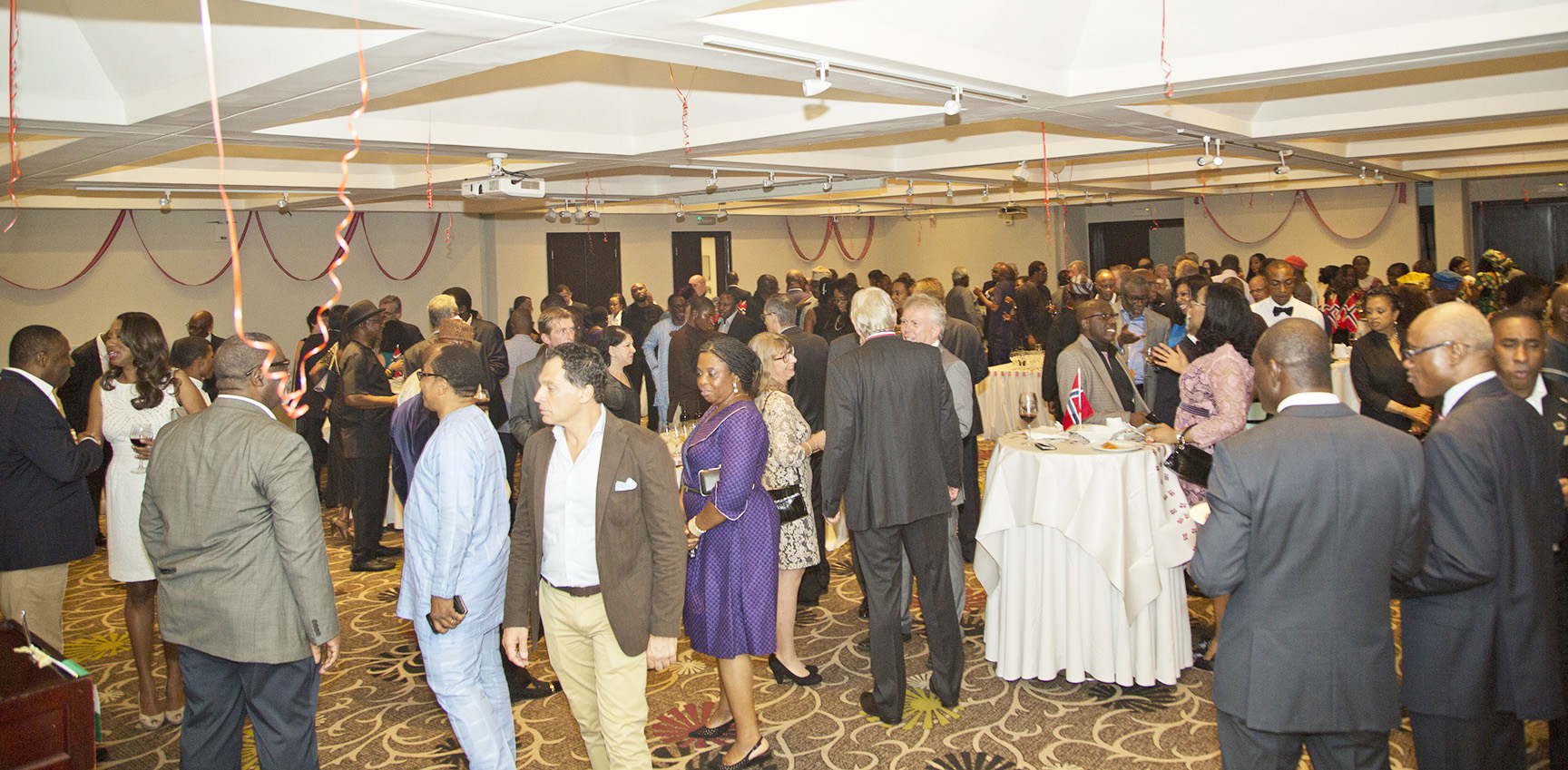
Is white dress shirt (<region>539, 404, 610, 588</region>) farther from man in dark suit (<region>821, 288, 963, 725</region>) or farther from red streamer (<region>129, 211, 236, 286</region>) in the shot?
red streamer (<region>129, 211, 236, 286</region>)

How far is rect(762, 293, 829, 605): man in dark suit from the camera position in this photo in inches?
211

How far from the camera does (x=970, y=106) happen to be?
17.5ft

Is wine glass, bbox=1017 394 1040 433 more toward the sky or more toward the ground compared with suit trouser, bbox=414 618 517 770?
more toward the sky

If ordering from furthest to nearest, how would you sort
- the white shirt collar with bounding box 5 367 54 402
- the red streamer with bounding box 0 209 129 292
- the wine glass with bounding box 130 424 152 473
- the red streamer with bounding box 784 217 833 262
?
the red streamer with bounding box 784 217 833 262
the red streamer with bounding box 0 209 129 292
the wine glass with bounding box 130 424 152 473
the white shirt collar with bounding box 5 367 54 402

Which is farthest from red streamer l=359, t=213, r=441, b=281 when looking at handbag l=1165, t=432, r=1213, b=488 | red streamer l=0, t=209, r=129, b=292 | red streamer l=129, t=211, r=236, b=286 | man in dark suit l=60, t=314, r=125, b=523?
handbag l=1165, t=432, r=1213, b=488

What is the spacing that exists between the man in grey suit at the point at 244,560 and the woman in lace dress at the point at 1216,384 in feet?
10.5

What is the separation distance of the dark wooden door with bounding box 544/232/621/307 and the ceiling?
16.7 ft

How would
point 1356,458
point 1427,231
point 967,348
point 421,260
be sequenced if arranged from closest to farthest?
point 1356,458 → point 967,348 → point 421,260 → point 1427,231

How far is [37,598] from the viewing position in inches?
155

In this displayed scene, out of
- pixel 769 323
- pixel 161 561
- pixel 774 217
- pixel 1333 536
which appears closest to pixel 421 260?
pixel 774 217

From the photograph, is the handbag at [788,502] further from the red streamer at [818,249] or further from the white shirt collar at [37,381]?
the red streamer at [818,249]

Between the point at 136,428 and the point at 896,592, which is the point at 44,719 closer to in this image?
the point at 136,428

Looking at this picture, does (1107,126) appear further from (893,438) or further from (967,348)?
(893,438)

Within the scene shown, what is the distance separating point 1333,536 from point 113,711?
4939 mm
